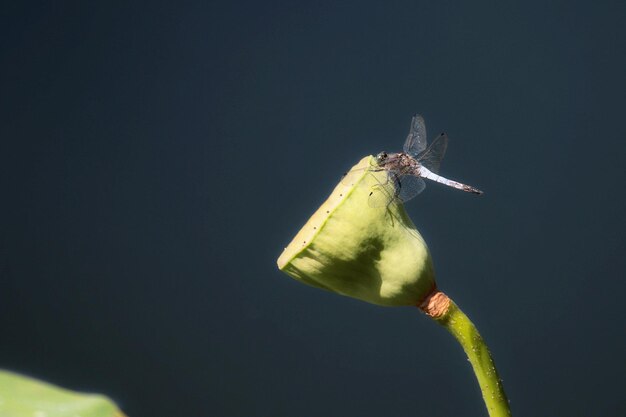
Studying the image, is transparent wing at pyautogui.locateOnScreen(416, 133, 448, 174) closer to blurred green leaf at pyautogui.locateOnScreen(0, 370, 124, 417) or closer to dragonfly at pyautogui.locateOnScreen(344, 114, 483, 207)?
dragonfly at pyautogui.locateOnScreen(344, 114, 483, 207)

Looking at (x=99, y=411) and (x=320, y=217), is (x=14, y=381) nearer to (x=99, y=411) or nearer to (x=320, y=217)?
(x=99, y=411)

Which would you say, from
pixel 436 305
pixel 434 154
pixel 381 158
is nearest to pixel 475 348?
pixel 436 305

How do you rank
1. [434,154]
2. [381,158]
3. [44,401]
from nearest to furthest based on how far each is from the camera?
1. [44,401]
2. [381,158]
3. [434,154]

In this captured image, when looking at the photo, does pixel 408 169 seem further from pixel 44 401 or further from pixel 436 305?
pixel 44 401

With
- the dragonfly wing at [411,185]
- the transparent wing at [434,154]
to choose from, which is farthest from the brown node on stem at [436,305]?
the transparent wing at [434,154]

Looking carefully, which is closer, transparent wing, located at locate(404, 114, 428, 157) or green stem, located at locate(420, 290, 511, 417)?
green stem, located at locate(420, 290, 511, 417)

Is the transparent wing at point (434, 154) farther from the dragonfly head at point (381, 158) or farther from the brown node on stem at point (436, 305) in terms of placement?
the brown node on stem at point (436, 305)

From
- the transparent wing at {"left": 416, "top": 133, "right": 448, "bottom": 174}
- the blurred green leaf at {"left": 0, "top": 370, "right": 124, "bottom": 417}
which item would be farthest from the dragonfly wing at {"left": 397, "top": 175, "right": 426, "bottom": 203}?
the blurred green leaf at {"left": 0, "top": 370, "right": 124, "bottom": 417}
